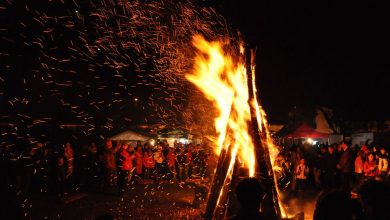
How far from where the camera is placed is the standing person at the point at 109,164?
1180 centimetres

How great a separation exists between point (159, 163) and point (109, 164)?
10.9 feet

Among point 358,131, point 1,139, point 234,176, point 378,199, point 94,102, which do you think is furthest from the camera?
point 358,131

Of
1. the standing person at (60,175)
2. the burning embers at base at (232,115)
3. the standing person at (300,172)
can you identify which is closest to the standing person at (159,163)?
the standing person at (60,175)

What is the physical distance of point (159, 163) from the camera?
588 inches

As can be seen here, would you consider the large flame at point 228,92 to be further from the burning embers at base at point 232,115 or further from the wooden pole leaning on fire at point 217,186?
the wooden pole leaning on fire at point 217,186

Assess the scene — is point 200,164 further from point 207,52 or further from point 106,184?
point 207,52

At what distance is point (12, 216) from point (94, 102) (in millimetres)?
21196

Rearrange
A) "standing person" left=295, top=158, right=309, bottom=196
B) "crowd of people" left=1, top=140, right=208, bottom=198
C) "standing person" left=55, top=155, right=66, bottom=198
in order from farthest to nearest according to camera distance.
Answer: "standing person" left=295, top=158, right=309, bottom=196 → "standing person" left=55, top=155, right=66, bottom=198 → "crowd of people" left=1, top=140, right=208, bottom=198

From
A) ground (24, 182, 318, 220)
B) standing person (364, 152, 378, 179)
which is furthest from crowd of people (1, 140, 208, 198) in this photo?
standing person (364, 152, 378, 179)

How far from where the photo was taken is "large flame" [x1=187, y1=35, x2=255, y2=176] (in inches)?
252

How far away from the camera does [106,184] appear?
476 inches

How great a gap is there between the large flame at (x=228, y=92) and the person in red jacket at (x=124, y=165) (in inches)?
208

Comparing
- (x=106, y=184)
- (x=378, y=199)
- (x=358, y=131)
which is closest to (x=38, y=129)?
(x=106, y=184)

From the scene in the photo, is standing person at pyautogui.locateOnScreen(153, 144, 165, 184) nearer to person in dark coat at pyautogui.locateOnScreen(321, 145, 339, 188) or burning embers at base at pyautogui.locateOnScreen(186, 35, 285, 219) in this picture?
person in dark coat at pyautogui.locateOnScreen(321, 145, 339, 188)
